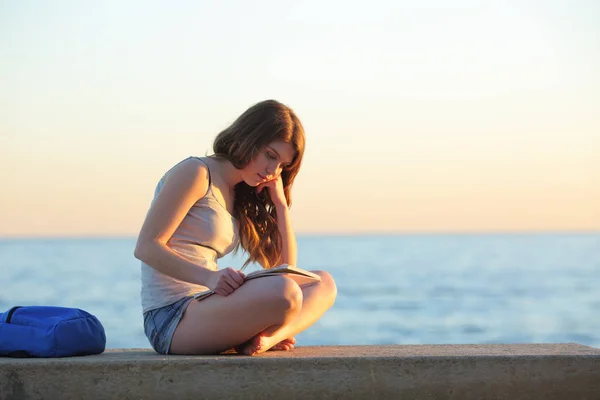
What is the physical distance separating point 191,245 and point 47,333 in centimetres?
78

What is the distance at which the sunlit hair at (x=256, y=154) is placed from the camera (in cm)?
434

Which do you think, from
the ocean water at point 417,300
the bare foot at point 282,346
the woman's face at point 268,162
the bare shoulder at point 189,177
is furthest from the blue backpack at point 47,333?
the ocean water at point 417,300

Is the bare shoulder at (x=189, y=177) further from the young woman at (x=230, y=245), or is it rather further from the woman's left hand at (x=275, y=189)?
the woman's left hand at (x=275, y=189)

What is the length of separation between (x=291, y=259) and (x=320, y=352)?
0.74 meters

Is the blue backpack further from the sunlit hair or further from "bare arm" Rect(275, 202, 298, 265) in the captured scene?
"bare arm" Rect(275, 202, 298, 265)

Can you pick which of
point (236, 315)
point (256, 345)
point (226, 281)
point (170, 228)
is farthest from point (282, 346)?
point (170, 228)

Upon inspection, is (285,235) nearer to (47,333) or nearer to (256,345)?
(256,345)

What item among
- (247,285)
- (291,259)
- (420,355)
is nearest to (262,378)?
(247,285)

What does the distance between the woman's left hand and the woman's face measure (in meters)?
0.21

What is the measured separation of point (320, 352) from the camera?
4188 mm

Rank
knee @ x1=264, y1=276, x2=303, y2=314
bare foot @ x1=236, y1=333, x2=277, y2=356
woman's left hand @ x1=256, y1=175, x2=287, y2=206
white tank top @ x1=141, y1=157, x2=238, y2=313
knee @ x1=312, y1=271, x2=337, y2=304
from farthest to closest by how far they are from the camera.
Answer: woman's left hand @ x1=256, y1=175, x2=287, y2=206, knee @ x1=312, y1=271, x2=337, y2=304, white tank top @ x1=141, y1=157, x2=238, y2=313, bare foot @ x1=236, y1=333, x2=277, y2=356, knee @ x1=264, y1=276, x2=303, y2=314

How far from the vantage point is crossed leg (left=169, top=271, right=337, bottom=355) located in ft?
12.9

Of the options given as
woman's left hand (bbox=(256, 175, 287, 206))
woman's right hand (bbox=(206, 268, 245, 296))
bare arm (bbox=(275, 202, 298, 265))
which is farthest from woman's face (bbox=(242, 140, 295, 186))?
woman's right hand (bbox=(206, 268, 245, 296))

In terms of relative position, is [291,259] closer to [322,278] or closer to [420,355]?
[322,278]
